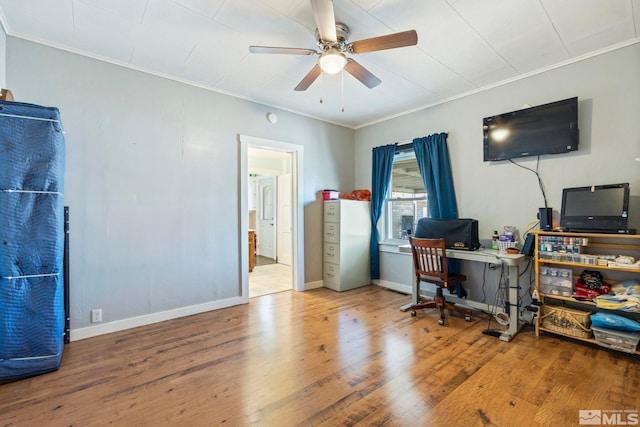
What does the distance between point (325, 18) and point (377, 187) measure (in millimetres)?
3065

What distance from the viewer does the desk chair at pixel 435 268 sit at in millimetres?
3096

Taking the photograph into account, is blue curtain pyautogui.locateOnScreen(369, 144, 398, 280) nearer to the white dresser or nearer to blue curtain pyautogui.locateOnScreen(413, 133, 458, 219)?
the white dresser

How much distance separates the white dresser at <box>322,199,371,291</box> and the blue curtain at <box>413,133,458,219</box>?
43.5 inches

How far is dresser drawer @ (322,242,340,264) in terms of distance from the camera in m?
4.43

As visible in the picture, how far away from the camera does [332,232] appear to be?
4.50 m

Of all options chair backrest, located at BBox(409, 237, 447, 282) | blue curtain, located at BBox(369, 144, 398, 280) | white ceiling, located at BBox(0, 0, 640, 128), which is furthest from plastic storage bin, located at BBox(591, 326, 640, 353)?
blue curtain, located at BBox(369, 144, 398, 280)

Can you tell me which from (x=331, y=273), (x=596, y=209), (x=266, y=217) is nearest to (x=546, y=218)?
(x=596, y=209)

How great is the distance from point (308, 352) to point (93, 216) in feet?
8.02

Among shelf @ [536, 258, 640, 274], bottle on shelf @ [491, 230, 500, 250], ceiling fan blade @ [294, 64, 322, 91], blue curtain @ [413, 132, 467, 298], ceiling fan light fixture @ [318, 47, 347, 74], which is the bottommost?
shelf @ [536, 258, 640, 274]

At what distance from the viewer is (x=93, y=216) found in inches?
110

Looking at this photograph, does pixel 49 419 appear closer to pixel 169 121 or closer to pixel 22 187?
pixel 22 187

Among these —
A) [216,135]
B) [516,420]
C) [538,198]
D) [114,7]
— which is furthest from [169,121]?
[538,198]

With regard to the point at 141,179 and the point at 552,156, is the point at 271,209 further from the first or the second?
the point at 552,156

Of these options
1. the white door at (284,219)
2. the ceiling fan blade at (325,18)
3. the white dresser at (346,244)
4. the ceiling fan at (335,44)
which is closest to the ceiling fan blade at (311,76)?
the ceiling fan at (335,44)
